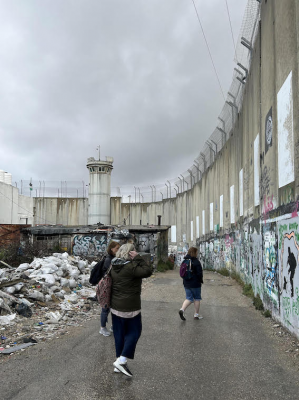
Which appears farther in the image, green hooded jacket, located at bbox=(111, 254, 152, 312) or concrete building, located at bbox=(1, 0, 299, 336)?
concrete building, located at bbox=(1, 0, 299, 336)

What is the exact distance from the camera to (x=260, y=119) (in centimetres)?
905

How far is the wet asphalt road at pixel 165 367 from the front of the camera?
377 centimetres

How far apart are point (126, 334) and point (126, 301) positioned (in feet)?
1.47

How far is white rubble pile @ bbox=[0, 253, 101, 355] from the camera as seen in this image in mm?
6340

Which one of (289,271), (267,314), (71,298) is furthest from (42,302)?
(289,271)

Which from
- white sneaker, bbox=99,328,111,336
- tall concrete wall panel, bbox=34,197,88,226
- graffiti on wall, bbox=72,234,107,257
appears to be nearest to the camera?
white sneaker, bbox=99,328,111,336

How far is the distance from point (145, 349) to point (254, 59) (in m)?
8.77

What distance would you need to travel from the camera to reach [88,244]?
67.1ft

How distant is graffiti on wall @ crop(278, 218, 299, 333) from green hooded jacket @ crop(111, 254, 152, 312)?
Answer: 8.79ft

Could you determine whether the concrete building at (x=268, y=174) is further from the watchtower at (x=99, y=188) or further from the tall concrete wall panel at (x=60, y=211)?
the tall concrete wall panel at (x=60, y=211)

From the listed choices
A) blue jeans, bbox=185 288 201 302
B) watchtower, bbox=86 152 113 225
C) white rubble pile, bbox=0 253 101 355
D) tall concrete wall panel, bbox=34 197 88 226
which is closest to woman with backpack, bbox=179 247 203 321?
blue jeans, bbox=185 288 201 302

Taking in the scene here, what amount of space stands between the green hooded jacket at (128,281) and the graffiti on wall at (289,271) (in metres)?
2.68

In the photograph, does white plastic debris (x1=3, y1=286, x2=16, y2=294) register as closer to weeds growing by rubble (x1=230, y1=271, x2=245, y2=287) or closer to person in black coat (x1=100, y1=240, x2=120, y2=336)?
person in black coat (x1=100, y1=240, x2=120, y2=336)

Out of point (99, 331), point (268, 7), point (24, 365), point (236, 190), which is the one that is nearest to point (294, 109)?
point (268, 7)
